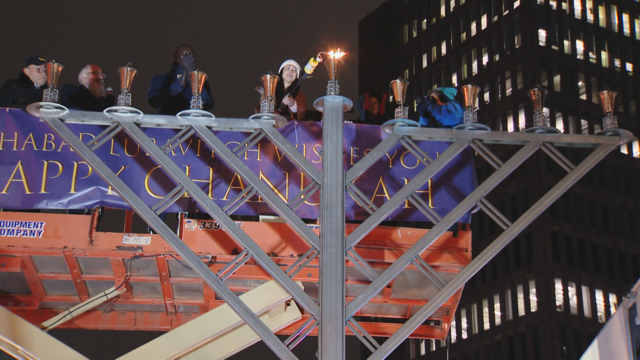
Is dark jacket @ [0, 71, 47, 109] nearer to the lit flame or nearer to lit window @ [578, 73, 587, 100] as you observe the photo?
the lit flame

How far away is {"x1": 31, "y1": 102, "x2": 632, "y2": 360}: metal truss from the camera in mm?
6359

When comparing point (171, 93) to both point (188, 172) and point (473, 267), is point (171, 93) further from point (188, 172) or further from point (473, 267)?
point (473, 267)

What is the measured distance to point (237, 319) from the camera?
7781mm

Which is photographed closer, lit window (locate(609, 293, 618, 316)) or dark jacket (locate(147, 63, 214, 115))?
dark jacket (locate(147, 63, 214, 115))

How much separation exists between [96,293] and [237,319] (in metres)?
1.96

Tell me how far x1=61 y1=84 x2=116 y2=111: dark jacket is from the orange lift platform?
4.38 feet

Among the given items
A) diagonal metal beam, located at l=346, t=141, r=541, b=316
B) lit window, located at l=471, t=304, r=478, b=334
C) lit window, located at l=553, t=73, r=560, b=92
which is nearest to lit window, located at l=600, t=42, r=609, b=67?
lit window, located at l=553, t=73, r=560, b=92

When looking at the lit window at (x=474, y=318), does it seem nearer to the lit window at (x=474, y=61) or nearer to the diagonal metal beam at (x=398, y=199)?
the lit window at (x=474, y=61)

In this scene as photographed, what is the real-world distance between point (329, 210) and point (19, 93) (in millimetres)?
4161

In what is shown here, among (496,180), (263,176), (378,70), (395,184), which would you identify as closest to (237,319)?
(263,176)

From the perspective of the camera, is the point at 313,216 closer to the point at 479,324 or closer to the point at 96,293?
the point at 96,293

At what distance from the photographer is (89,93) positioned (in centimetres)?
867

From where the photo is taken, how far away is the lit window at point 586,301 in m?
54.8

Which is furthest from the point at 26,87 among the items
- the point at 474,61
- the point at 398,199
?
the point at 474,61
